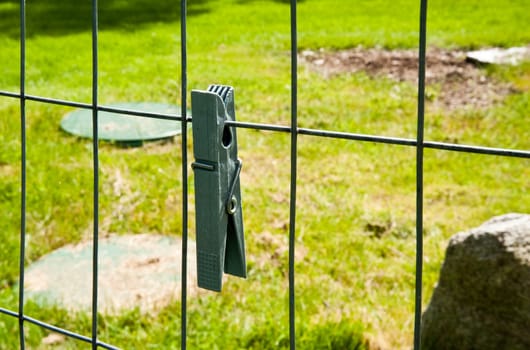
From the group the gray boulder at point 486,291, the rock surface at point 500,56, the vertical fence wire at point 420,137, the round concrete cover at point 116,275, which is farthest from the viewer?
the rock surface at point 500,56

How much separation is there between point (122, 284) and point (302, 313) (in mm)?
733

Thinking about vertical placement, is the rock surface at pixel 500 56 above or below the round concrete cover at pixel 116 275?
above

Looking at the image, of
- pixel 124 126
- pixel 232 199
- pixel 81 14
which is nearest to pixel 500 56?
pixel 124 126

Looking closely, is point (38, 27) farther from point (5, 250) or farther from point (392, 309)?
point (392, 309)

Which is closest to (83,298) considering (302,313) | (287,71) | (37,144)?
(302,313)

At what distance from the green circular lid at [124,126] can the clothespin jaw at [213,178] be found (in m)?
3.61

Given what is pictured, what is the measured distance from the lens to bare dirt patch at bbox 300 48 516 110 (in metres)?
5.75

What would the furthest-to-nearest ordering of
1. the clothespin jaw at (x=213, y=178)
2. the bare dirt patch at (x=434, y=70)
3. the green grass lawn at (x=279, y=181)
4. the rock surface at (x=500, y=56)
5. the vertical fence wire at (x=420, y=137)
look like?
the rock surface at (x=500, y=56) < the bare dirt patch at (x=434, y=70) < the green grass lawn at (x=279, y=181) < the clothespin jaw at (x=213, y=178) < the vertical fence wire at (x=420, y=137)

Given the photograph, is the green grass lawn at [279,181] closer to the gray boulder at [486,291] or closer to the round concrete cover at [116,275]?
the round concrete cover at [116,275]

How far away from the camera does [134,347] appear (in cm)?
256

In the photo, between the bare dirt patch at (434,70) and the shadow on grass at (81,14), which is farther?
the shadow on grass at (81,14)

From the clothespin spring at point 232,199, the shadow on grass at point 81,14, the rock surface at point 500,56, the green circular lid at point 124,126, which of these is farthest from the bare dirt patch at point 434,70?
the clothespin spring at point 232,199

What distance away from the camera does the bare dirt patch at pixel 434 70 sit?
18.9 feet

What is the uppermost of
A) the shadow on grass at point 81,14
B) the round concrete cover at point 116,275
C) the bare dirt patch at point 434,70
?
the shadow on grass at point 81,14
